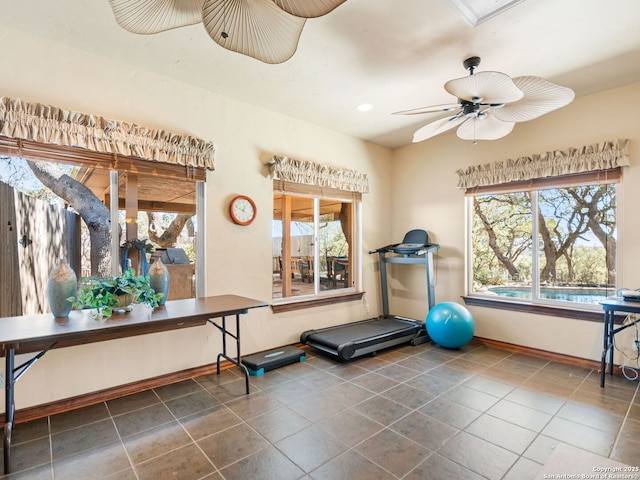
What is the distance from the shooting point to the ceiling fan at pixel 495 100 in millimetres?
2213

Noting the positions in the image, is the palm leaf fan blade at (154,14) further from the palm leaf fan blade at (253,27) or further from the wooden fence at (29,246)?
the wooden fence at (29,246)

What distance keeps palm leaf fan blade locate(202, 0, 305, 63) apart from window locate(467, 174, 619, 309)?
3.38m

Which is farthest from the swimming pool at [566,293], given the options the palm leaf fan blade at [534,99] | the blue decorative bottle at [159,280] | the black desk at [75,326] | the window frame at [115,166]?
the blue decorative bottle at [159,280]

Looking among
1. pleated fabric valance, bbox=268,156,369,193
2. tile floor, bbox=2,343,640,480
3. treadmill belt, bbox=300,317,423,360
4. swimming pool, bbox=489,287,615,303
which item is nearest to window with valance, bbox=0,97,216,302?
pleated fabric valance, bbox=268,156,369,193

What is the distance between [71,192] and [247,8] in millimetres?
2234

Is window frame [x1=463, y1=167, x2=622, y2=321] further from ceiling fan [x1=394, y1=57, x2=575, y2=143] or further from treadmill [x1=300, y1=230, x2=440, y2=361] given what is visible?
ceiling fan [x1=394, y1=57, x2=575, y2=143]

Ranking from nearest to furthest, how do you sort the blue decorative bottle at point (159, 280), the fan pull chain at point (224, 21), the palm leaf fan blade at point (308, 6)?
the palm leaf fan blade at point (308, 6) → the fan pull chain at point (224, 21) → the blue decorative bottle at point (159, 280)

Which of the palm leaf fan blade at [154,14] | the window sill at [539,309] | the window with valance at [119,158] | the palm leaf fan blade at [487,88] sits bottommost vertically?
the window sill at [539,309]

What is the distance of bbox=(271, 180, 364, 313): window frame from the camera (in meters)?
4.00

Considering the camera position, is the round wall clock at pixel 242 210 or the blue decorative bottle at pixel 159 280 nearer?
the blue decorative bottle at pixel 159 280

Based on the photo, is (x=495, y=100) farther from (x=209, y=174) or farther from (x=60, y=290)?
(x=60, y=290)

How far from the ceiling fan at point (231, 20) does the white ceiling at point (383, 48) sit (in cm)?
74

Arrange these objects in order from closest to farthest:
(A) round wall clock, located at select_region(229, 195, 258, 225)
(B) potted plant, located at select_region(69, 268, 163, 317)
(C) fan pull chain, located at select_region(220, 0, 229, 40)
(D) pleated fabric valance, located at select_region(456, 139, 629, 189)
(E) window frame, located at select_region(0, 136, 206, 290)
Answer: (C) fan pull chain, located at select_region(220, 0, 229, 40) → (B) potted plant, located at select_region(69, 268, 163, 317) → (E) window frame, located at select_region(0, 136, 206, 290) → (D) pleated fabric valance, located at select_region(456, 139, 629, 189) → (A) round wall clock, located at select_region(229, 195, 258, 225)

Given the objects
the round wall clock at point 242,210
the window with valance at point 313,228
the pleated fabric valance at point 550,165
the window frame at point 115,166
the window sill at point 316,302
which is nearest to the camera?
the window frame at point 115,166
